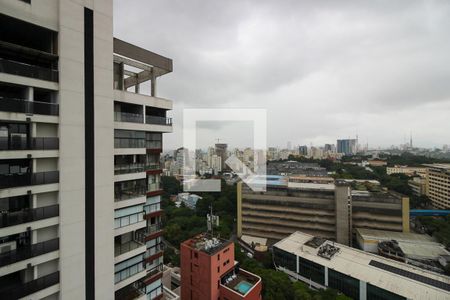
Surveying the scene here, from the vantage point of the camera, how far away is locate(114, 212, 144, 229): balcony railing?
457 centimetres

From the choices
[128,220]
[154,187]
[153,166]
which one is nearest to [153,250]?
[128,220]

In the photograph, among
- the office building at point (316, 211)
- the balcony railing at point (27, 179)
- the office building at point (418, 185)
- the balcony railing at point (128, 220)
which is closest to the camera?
the balcony railing at point (27, 179)

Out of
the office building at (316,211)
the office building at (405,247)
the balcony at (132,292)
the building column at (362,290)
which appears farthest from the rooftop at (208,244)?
the office building at (405,247)

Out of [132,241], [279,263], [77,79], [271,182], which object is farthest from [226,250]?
[271,182]

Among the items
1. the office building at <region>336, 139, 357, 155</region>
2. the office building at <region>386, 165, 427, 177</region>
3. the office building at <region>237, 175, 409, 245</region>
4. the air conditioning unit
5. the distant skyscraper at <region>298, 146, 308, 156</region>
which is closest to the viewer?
the air conditioning unit

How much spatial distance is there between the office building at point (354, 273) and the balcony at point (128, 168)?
33.4 ft

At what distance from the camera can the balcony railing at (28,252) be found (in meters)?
3.16

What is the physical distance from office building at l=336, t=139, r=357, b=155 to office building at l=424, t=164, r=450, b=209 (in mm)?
44180

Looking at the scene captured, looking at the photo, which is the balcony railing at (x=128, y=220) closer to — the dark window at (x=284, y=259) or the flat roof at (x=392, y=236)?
the dark window at (x=284, y=259)

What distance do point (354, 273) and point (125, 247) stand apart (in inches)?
395

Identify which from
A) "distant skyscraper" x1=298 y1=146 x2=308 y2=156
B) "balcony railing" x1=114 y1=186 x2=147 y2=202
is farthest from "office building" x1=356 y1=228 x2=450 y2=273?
"distant skyscraper" x1=298 y1=146 x2=308 y2=156

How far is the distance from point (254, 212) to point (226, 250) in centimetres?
939

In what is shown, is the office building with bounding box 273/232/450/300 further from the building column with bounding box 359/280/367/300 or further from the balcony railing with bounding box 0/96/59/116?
the balcony railing with bounding box 0/96/59/116

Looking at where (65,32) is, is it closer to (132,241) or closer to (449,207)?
(132,241)
